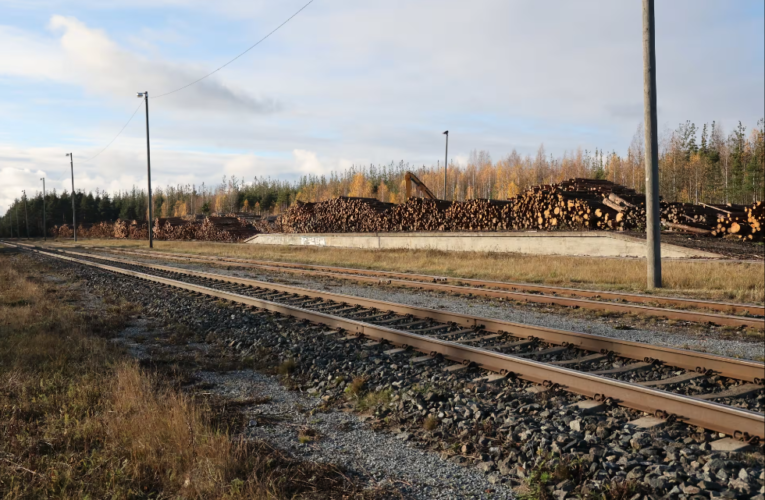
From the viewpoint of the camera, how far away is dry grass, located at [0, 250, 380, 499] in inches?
141

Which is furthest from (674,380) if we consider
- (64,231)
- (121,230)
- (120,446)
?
(64,231)

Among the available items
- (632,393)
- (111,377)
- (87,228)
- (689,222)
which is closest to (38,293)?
(111,377)

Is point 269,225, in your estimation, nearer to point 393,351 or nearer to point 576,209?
point 576,209

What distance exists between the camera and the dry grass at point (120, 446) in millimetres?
3572

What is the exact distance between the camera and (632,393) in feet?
15.5

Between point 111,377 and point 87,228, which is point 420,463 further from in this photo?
point 87,228

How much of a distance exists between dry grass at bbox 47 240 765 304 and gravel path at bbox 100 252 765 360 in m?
3.35

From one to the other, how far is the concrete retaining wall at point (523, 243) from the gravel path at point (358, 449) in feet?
46.0

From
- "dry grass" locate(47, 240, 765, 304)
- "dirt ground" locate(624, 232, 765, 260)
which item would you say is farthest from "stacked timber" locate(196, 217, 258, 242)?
"dirt ground" locate(624, 232, 765, 260)

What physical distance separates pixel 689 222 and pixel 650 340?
15.6 meters

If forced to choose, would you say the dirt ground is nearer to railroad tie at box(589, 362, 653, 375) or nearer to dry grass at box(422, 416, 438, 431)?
railroad tie at box(589, 362, 653, 375)

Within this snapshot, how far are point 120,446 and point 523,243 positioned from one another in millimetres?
18186

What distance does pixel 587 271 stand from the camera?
15000 millimetres

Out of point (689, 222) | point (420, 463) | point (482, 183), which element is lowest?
point (420, 463)
